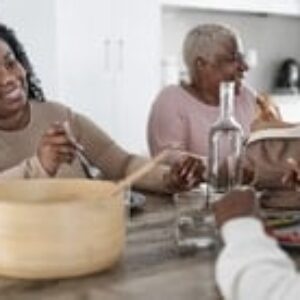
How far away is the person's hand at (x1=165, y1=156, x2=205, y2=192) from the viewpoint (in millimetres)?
1725

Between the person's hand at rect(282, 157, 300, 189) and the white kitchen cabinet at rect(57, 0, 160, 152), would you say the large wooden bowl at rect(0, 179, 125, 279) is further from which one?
the white kitchen cabinet at rect(57, 0, 160, 152)

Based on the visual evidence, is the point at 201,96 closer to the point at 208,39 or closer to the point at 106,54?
the point at 208,39

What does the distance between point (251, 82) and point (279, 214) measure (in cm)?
393

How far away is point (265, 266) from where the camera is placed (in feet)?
3.00

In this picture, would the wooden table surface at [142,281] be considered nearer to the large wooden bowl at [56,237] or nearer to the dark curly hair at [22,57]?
the large wooden bowl at [56,237]

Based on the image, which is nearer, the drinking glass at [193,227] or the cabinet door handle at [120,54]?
the drinking glass at [193,227]

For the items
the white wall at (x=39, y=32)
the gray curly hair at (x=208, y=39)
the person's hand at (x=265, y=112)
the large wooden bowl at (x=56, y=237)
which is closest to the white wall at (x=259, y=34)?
the white wall at (x=39, y=32)

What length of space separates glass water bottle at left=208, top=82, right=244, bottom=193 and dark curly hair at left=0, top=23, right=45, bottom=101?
0.83 m

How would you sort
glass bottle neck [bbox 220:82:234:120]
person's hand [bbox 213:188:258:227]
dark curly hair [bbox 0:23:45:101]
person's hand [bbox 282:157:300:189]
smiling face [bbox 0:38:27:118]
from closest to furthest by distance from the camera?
person's hand [bbox 213:188:258:227], glass bottle neck [bbox 220:82:234:120], person's hand [bbox 282:157:300:189], smiling face [bbox 0:38:27:118], dark curly hair [bbox 0:23:45:101]

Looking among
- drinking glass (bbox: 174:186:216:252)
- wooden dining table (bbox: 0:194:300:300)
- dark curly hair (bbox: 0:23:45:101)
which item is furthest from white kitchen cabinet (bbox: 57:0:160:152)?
wooden dining table (bbox: 0:194:300:300)

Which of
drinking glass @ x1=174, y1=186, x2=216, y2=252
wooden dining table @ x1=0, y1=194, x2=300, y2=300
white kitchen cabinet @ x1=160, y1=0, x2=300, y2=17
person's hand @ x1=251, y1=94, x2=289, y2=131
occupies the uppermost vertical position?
white kitchen cabinet @ x1=160, y1=0, x2=300, y2=17

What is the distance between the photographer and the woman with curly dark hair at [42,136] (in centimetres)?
178

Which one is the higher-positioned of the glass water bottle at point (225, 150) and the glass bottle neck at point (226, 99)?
the glass bottle neck at point (226, 99)

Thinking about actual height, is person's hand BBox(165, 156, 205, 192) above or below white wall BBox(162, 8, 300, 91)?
below
